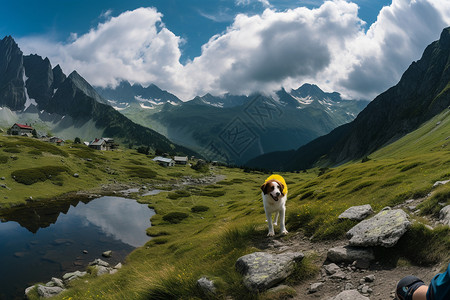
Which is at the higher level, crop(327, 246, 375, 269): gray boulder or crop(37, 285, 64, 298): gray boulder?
crop(327, 246, 375, 269): gray boulder

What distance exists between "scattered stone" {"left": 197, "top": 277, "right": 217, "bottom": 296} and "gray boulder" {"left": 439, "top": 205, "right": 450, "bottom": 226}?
8.72 meters

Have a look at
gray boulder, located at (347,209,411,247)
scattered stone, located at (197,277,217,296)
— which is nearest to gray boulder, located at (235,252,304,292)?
scattered stone, located at (197,277,217,296)

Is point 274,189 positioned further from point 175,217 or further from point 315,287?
point 175,217

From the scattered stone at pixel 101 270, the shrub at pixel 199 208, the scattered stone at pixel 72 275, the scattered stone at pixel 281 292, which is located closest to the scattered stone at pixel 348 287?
the scattered stone at pixel 281 292

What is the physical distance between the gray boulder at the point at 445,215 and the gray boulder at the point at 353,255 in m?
3.03

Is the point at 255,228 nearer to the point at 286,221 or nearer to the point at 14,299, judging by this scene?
the point at 286,221

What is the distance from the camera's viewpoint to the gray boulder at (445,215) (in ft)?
31.1

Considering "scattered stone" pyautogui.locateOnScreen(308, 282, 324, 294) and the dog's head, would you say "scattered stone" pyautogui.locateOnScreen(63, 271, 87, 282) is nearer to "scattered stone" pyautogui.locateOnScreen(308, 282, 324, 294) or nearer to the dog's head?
the dog's head

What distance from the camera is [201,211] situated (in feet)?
218

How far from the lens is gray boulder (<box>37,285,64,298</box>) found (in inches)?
885

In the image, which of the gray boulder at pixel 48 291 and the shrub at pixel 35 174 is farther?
the shrub at pixel 35 174

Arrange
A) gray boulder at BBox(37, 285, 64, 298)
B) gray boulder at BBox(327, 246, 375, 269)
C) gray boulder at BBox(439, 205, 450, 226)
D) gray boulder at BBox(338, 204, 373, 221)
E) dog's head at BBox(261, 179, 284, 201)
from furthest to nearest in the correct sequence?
gray boulder at BBox(37, 285, 64, 298) < dog's head at BBox(261, 179, 284, 201) < gray boulder at BBox(338, 204, 373, 221) < gray boulder at BBox(439, 205, 450, 226) < gray boulder at BBox(327, 246, 375, 269)

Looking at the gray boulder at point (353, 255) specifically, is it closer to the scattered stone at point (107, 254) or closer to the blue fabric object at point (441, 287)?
the blue fabric object at point (441, 287)

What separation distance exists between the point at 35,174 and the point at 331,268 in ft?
283
